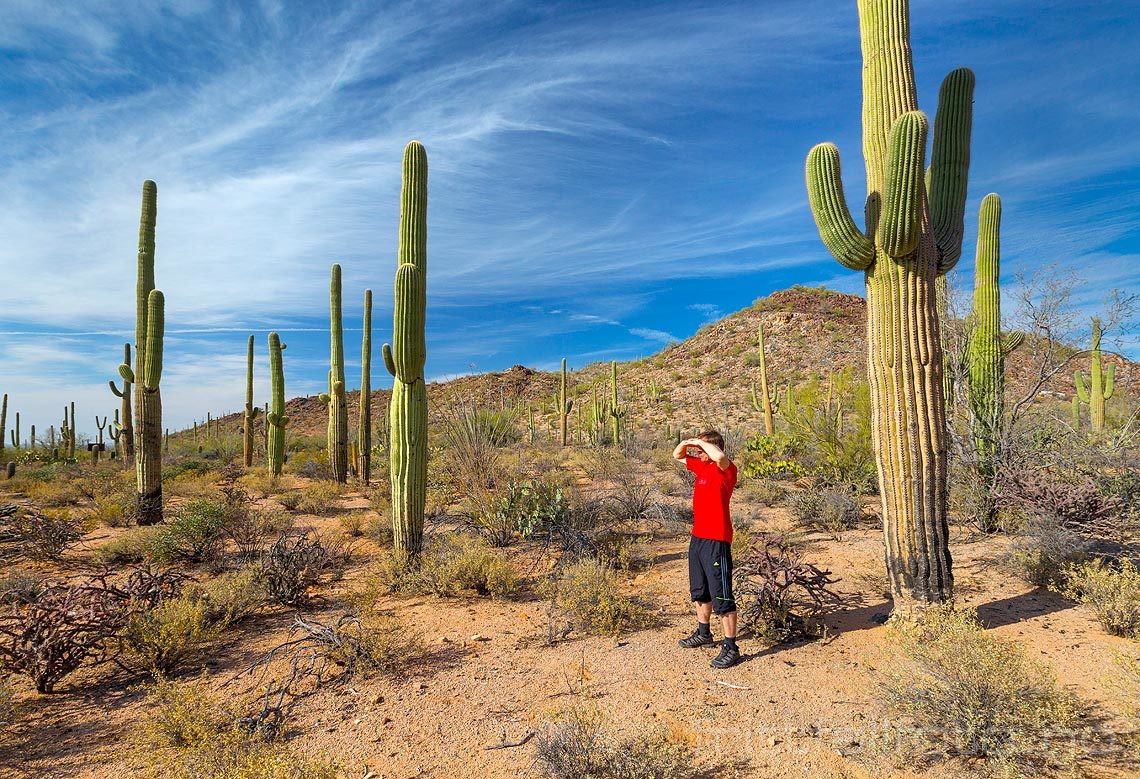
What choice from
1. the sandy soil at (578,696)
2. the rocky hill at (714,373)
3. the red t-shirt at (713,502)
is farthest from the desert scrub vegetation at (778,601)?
the rocky hill at (714,373)

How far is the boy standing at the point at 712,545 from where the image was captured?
4.41 meters

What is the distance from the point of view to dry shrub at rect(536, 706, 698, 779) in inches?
115

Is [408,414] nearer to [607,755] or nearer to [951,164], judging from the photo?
[607,755]

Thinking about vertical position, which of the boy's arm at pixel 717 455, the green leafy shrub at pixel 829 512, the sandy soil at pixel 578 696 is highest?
the boy's arm at pixel 717 455

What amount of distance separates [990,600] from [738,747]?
11.6 ft

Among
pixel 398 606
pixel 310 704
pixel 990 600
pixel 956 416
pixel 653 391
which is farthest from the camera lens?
pixel 653 391

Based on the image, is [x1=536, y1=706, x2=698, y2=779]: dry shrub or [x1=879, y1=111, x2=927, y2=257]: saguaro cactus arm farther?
[x1=879, y1=111, x2=927, y2=257]: saguaro cactus arm

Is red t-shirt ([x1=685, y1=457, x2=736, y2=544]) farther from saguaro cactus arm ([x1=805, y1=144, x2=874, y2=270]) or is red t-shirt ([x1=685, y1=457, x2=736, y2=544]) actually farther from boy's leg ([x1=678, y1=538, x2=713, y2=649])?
saguaro cactus arm ([x1=805, y1=144, x2=874, y2=270])

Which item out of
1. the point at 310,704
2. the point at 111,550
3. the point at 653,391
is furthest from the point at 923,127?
the point at 653,391

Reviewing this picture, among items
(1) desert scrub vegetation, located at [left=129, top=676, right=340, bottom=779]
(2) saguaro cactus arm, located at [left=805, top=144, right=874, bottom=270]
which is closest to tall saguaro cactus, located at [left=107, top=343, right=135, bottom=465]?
(1) desert scrub vegetation, located at [left=129, top=676, right=340, bottom=779]

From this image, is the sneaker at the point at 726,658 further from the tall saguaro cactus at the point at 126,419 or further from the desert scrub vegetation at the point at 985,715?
the tall saguaro cactus at the point at 126,419

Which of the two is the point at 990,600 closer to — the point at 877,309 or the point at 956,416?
the point at 877,309

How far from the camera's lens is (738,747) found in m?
3.31

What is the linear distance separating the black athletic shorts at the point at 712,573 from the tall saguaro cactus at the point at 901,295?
5.09 feet
